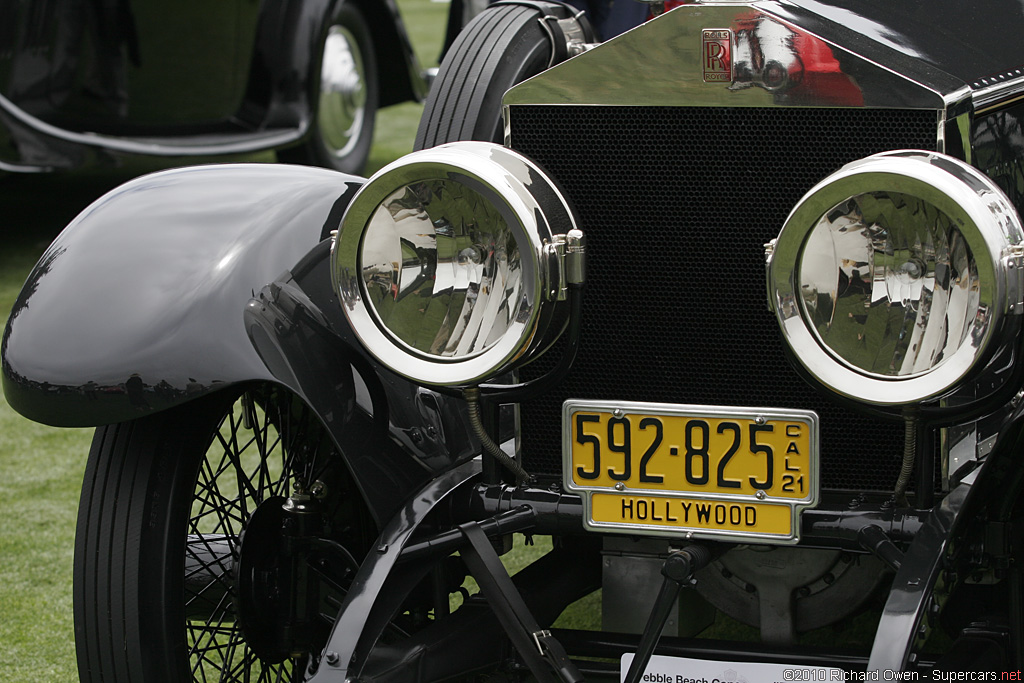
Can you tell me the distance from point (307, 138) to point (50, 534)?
137 inches

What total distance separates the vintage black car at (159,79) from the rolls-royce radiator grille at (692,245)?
4.20m

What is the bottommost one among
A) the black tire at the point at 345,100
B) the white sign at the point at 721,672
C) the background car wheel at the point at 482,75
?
the white sign at the point at 721,672

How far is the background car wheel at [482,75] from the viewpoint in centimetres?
285

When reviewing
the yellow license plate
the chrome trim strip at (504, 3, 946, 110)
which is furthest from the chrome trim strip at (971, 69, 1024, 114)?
the yellow license plate

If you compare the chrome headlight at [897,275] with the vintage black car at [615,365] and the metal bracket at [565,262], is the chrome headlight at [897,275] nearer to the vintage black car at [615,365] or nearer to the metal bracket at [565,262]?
the vintage black car at [615,365]

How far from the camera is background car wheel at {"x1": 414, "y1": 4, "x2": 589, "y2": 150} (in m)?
2.85

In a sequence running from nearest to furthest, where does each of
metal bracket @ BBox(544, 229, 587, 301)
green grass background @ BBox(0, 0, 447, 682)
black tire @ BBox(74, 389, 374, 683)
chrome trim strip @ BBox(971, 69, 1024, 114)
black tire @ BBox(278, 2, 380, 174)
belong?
metal bracket @ BBox(544, 229, 587, 301) < chrome trim strip @ BBox(971, 69, 1024, 114) < black tire @ BBox(74, 389, 374, 683) < green grass background @ BBox(0, 0, 447, 682) < black tire @ BBox(278, 2, 380, 174)

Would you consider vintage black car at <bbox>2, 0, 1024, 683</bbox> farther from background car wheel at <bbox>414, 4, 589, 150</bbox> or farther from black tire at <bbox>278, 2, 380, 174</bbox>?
black tire at <bbox>278, 2, 380, 174</bbox>

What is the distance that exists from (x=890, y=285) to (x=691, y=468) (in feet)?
1.23

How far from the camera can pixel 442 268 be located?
6.40 ft

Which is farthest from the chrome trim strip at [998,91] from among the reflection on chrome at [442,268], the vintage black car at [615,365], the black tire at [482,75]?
the black tire at [482,75]

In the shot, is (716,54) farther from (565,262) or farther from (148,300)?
(148,300)

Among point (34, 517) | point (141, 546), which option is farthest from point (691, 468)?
point (34, 517)

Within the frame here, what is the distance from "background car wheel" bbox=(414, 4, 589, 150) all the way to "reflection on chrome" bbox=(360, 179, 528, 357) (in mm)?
926
